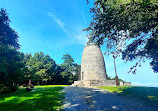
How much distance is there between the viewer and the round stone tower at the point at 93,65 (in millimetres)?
20758

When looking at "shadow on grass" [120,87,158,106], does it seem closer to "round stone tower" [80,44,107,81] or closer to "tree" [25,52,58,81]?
"round stone tower" [80,44,107,81]

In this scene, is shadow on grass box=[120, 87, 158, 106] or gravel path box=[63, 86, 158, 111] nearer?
gravel path box=[63, 86, 158, 111]

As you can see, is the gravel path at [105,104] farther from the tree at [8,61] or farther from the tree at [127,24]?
the tree at [8,61]

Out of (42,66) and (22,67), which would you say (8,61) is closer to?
(22,67)

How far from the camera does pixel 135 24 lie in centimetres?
689

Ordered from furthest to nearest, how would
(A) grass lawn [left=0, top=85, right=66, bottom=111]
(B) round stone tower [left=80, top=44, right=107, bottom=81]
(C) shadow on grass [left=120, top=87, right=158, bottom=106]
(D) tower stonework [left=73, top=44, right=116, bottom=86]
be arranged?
(B) round stone tower [left=80, top=44, right=107, bottom=81]
(D) tower stonework [left=73, top=44, right=116, bottom=86]
(C) shadow on grass [left=120, top=87, right=158, bottom=106]
(A) grass lawn [left=0, top=85, right=66, bottom=111]

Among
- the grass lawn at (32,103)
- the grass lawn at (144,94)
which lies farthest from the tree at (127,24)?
the grass lawn at (32,103)

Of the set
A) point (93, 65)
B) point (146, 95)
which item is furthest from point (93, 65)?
point (146, 95)

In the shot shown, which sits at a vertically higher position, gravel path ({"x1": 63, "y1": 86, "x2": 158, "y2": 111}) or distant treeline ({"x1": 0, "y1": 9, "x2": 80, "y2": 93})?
distant treeline ({"x1": 0, "y1": 9, "x2": 80, "y2": 93})

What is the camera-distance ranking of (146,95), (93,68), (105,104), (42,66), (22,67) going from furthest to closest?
(42,66)
(93,68)
(22,67)
(146,95)
(105,104)

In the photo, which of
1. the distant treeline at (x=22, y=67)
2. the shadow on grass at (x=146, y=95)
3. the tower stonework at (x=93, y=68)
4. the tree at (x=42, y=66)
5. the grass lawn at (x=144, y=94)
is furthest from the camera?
the tree at (x=42, y=66)

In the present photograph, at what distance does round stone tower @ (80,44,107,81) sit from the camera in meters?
20.8

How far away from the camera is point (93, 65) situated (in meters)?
21.4

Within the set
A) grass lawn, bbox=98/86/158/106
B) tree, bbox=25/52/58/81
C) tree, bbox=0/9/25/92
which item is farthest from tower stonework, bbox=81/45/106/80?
tree, bbox=25/52/58/81
